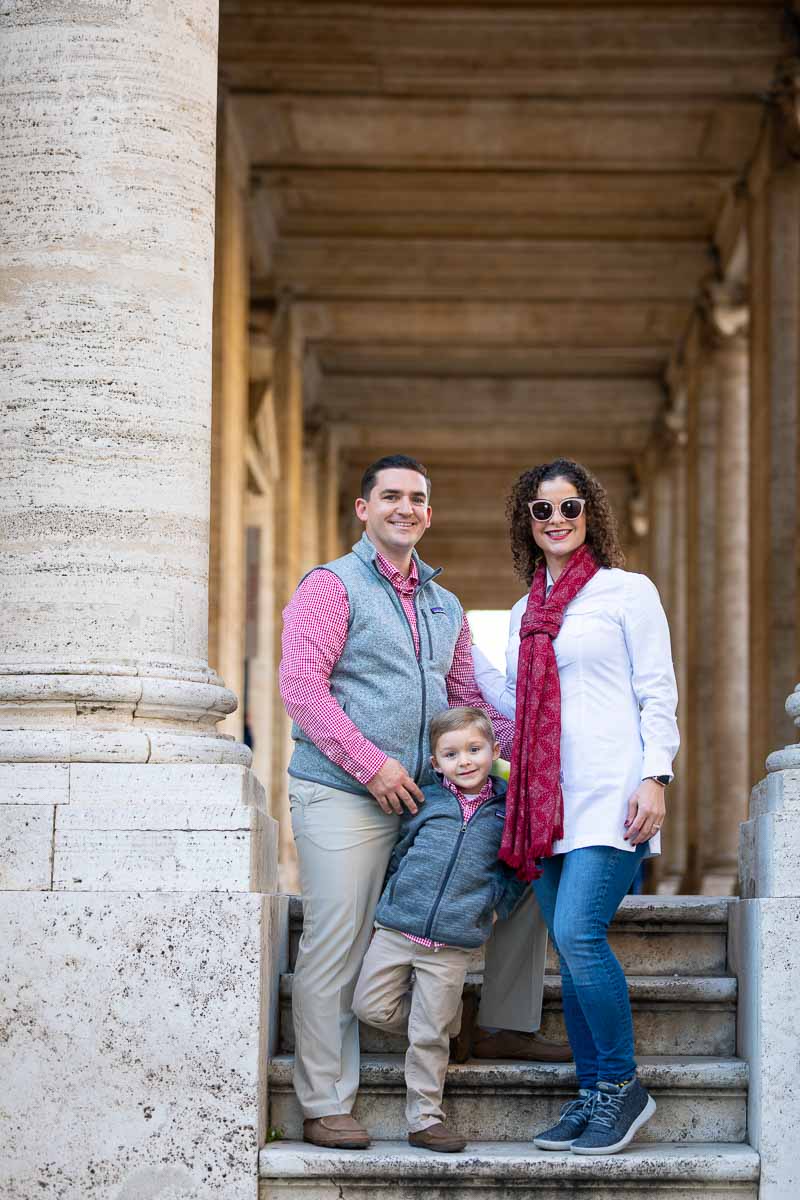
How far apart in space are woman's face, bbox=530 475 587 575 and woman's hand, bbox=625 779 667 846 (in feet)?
2.98

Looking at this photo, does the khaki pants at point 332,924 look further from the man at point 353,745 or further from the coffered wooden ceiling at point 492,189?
the coffered wooden ceiling at point 492,189

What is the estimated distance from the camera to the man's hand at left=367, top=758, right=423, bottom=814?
247 inches

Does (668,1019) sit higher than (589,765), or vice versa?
(589,765)

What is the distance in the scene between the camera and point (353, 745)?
6277 mm

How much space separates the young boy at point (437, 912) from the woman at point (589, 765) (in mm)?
167

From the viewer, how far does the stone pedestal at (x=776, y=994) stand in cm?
628

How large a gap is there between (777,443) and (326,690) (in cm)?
1318

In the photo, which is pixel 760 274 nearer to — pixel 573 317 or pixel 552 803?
pixel 573 317

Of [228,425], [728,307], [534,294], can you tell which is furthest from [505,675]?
[534,294]

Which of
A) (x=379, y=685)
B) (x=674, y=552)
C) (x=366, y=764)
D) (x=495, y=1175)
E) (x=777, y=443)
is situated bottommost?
(x=495, y=1175)

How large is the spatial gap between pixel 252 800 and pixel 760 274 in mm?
14233

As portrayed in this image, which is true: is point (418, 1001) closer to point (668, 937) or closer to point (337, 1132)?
point (337, 1132)

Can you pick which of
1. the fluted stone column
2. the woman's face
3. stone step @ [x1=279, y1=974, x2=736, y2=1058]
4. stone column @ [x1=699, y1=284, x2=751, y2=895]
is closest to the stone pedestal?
stone step @ [x1=279, y1=974, x2=736, y2=1058]

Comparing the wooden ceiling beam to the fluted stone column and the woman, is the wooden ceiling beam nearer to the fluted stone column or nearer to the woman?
the fluted stone column
